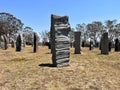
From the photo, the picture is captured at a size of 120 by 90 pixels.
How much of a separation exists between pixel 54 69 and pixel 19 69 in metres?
2.08

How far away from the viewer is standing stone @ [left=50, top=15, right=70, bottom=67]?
18.7 meters

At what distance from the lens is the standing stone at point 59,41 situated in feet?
61.2

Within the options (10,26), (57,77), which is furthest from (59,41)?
(10,26)

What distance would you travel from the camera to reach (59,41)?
19016mm

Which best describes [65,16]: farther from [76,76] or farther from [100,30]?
[100,30]

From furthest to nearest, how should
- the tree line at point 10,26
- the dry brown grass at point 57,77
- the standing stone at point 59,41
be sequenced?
the tree line at point 10,26 < the standing stone at point 59,41 < the dry brown grass at point 57,77

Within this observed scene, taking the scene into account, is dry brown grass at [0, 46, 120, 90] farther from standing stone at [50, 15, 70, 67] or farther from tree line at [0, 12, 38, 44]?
tree line at [0, 12, 38, 44]

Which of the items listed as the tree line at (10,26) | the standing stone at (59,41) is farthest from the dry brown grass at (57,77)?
the tree line at (10,26)

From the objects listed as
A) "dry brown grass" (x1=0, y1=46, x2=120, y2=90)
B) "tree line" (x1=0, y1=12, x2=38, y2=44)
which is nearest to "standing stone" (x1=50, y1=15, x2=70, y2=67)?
"dry brown grass" (x1=0, y1=46, x2=120, y2=90)

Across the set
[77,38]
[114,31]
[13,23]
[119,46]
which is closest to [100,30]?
[114,31]

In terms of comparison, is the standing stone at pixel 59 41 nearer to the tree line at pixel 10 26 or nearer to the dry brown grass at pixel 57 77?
the dry brown grass at pixel 57 77

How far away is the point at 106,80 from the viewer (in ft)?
53.5

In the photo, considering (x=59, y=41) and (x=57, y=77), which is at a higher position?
(x=59, y=41)

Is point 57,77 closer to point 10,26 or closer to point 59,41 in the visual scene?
point 59,41
